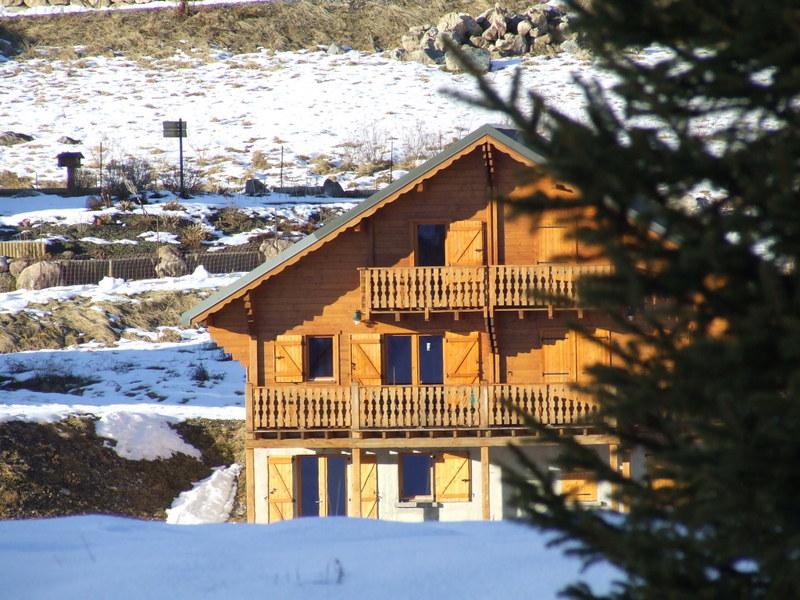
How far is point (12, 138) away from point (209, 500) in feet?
141

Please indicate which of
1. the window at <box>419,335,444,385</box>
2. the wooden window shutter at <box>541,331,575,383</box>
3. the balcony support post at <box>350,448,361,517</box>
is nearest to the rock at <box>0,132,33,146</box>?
the window at <box>419,335,444,385</box>

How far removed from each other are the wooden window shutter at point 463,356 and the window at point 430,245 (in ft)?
5.32

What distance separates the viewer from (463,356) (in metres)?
25.0

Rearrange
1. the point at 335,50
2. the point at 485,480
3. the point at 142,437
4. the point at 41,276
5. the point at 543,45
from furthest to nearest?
the point at 335,50
the point at 543,45
the point at 41,276
the point at 142,437
the point at 485,480

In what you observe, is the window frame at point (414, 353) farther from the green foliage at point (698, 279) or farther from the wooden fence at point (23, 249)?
the wooden fence at point (23, 249)

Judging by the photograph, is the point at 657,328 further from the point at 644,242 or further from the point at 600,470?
the point at 600,470

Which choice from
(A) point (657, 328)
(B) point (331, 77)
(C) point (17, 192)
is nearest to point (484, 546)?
(A) point (657, 328)

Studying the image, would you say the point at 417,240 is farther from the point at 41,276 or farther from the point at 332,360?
the point at 41,276

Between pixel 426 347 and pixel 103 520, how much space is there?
14.7 metres

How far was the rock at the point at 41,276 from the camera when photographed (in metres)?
40.6

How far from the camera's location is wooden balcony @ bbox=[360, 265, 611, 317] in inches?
938

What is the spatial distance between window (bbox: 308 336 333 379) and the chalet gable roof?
6.53 ft

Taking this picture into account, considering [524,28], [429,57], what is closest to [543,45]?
[524,28]

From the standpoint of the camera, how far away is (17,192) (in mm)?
51719
